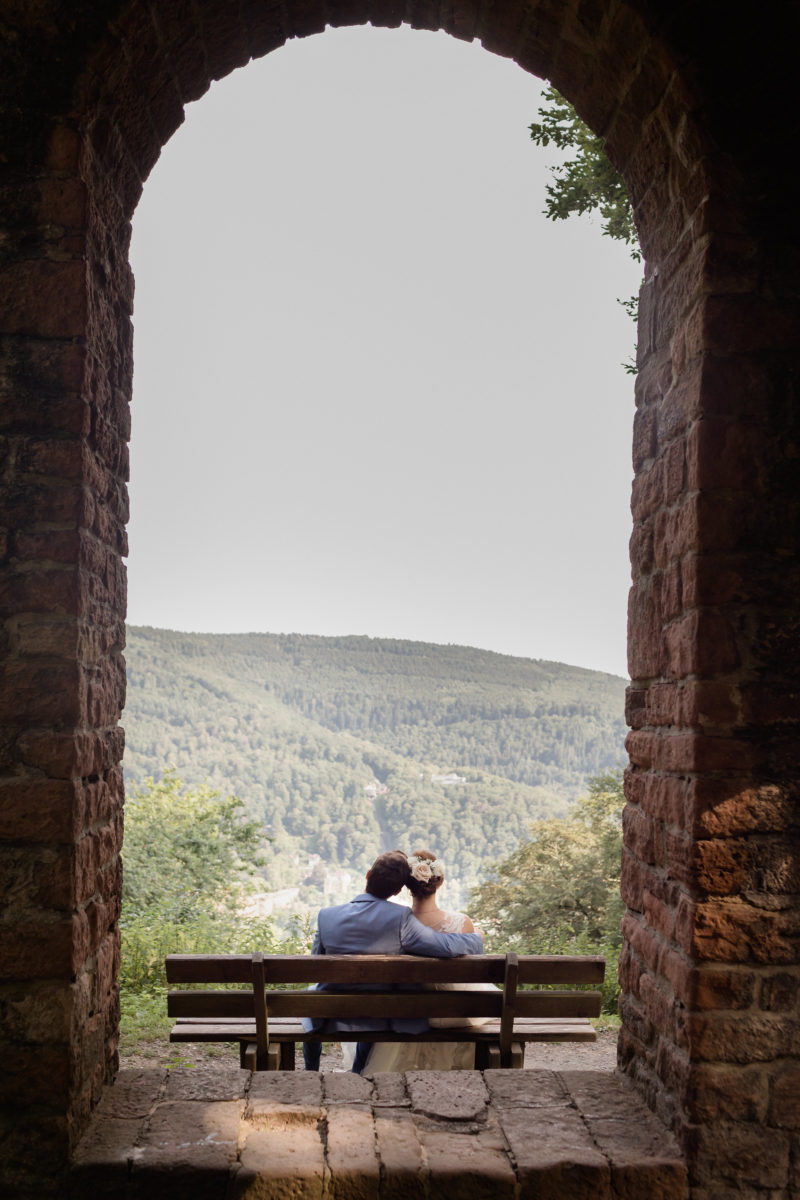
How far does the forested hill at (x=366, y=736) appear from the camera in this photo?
90.6 ft

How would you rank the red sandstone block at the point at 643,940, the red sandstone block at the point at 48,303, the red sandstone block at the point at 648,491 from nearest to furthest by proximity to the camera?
the red sandstone block at the point at 48,303 < the red sandstone block at the point at 643,940 < the red sandstone block at the point at 648,491

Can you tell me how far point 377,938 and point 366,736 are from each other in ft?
103

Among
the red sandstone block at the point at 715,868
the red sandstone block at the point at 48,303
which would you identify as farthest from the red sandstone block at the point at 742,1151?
the red sandstone block at the point at 48,303

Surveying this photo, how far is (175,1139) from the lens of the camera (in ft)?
7.25

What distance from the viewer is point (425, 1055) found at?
3693 mm

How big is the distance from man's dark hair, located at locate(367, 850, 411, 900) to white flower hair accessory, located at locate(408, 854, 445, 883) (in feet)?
0.43

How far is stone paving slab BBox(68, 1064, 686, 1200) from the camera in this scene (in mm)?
2092

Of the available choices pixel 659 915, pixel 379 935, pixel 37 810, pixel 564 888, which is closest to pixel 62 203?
pixel 37 810

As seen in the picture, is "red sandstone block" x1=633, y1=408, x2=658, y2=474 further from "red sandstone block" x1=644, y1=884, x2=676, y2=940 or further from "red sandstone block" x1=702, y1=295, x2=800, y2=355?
"red sandstone block" x1=644, y1=884, x2=676, y2=940

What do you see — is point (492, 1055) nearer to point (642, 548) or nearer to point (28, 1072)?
point (28, 1072)

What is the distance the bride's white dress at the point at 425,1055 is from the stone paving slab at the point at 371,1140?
1148 millimetres

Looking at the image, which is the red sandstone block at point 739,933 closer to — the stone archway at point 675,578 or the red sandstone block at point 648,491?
the stone archway at point 675,578

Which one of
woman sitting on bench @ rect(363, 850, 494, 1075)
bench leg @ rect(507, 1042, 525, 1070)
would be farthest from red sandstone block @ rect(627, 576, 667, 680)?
bench leg @ rect(507, 1042, 525, 1070)

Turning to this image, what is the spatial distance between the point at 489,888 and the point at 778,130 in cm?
963
